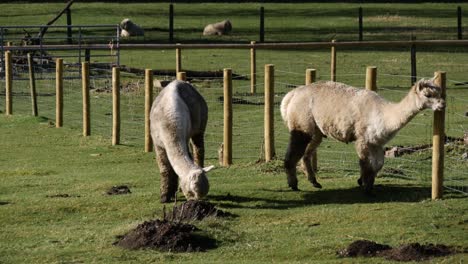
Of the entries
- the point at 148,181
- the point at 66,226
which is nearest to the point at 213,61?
the point at 148,181

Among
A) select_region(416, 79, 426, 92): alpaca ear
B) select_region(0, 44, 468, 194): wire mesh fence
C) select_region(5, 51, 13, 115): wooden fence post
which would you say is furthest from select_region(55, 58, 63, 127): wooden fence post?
select_region(416, 79, 426, 92): alpaca ear

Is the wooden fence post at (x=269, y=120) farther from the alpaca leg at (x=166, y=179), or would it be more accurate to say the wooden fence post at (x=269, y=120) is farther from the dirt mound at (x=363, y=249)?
the dirt mound at (x=363, y=249)

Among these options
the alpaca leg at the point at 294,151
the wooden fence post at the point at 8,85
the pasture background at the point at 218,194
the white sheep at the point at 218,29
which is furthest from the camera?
the white sheep at the point at 218,29

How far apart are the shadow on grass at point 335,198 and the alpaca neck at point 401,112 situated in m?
0.92

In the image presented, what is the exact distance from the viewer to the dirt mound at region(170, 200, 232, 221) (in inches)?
531

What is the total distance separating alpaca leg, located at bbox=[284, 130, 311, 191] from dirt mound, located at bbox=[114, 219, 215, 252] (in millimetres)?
2962

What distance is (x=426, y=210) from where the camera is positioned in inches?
543

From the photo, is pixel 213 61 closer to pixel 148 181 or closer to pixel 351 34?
pixel 351 34

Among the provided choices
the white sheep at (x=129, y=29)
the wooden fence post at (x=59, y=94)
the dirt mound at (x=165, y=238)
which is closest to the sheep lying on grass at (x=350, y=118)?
the dirt mound at (x=165, y=238)

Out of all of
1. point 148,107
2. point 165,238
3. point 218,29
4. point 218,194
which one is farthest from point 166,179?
point 218,29

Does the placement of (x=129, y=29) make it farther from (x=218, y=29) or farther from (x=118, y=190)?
(x=118, y=190)

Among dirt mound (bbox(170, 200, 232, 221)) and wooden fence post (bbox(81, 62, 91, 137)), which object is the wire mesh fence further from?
dirt mound (bbox(170, 200, 232, 221))

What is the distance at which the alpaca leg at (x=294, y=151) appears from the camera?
15570 millimetres

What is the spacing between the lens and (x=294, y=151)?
15625 millimetres
